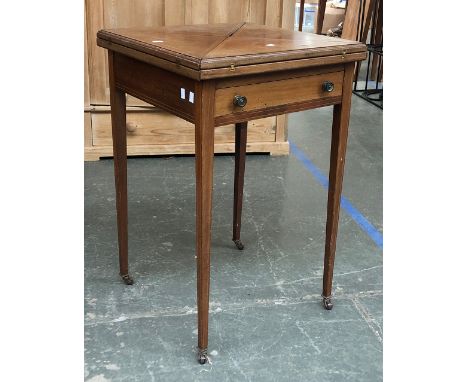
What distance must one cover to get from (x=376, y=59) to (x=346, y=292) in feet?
13.4

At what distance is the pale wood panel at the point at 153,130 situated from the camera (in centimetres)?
345

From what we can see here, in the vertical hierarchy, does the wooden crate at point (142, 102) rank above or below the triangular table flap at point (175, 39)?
below

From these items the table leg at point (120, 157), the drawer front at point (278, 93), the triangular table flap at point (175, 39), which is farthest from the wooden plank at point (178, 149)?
the drawer front at point (278, 93)

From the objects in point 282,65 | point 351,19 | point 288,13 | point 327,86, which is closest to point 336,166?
point 327,86

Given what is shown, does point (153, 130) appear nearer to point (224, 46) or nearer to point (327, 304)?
point (327, 304)

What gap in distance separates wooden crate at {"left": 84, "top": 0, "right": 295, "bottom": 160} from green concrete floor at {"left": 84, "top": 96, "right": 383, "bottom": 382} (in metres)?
0.13

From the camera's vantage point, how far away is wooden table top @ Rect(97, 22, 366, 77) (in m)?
1.53

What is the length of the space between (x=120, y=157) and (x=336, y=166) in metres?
0.73

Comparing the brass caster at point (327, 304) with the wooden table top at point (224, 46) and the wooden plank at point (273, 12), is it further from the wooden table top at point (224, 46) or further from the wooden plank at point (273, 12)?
the wooden plank at point (273, 12)

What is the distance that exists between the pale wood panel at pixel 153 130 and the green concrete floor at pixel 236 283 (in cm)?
13

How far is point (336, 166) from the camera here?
1936 millimetres

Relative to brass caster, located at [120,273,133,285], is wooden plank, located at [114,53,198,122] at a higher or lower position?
higher

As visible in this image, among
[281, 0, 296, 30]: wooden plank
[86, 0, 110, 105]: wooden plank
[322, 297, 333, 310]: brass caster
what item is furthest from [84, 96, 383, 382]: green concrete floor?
[281, 0, 296, 30]: wooden plank

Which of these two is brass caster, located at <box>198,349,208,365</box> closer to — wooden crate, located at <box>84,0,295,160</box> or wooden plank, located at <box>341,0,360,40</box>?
wooden crate, located at <box>84,0,295,160</box>
